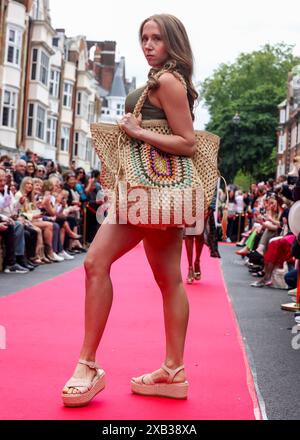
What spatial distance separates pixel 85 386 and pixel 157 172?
1.19 meters

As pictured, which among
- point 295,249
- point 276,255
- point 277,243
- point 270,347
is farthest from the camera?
point 276,255

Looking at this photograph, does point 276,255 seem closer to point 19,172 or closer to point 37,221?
point 37,221

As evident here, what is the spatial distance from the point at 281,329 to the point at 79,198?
41.0ft

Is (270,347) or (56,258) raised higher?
(56,258)

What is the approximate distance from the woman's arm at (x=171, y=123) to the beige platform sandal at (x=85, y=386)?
1.24m

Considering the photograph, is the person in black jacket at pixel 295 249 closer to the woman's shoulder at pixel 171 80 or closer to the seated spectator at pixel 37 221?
the woman's shoulder at pixel 171 80

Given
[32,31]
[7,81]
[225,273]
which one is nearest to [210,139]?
[225,273]

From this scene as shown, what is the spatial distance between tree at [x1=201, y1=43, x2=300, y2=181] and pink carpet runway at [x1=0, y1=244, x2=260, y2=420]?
144 ft

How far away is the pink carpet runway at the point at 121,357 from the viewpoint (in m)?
3.69

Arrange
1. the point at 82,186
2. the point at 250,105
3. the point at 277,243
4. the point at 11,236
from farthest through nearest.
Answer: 1. the point at 250,105
2. the point at 82,186
3. the point at 11,236
4. the point at 277,243

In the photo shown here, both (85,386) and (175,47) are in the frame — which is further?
(175,47)

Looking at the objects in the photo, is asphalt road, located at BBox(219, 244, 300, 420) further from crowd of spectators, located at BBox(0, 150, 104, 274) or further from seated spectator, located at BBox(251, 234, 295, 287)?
crowd of spectators, located at BBox(0, 150, 104, 274)

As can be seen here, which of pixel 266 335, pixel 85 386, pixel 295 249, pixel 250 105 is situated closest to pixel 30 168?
pixel 295 249

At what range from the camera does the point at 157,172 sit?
382cm
